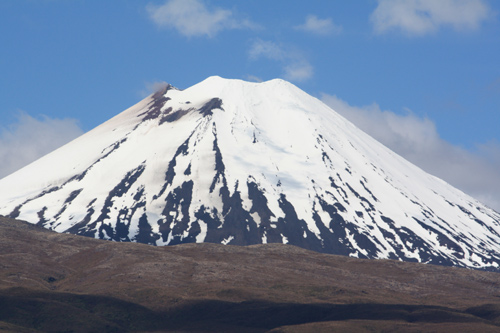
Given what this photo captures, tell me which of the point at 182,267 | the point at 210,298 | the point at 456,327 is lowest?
the point at 456,327

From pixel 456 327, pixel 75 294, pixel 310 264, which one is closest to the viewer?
pixel 456 327

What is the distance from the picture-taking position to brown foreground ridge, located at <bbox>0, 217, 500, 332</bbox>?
126 m

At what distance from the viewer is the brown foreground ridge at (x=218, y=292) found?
12575cm

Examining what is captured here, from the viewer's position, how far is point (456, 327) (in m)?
124

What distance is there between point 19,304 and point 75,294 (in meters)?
12.8

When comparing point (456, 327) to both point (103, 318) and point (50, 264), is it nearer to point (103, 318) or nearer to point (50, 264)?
point (103, 318)

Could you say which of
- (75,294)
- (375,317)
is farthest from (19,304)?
(375,317)

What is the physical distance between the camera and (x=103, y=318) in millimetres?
127312

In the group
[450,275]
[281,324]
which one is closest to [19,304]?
[281,324]

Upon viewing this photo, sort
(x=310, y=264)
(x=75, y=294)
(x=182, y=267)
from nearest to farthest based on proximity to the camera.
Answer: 1. (x=75, y=294)
2. (x=182, y=267)
3. (x=310, y=264)

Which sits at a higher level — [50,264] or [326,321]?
[50,264]

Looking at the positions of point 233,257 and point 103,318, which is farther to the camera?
point 233,257

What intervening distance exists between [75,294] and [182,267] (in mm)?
35670

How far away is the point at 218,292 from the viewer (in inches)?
5694
